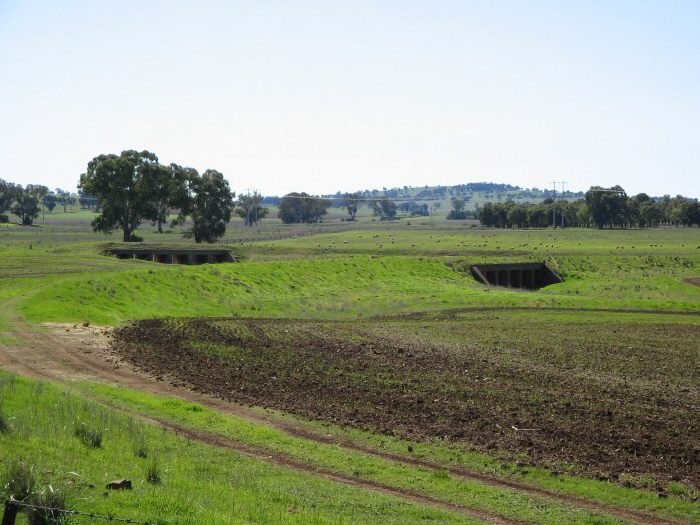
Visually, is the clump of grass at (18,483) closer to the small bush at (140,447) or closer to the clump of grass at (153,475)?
the clump of grass at (153,475)

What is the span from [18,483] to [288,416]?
47.2 ft

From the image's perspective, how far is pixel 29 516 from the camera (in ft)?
42.8

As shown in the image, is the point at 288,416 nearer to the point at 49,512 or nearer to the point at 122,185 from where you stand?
the point at 49,512

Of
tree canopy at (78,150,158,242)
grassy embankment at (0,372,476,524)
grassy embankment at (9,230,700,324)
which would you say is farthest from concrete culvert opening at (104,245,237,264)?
grassy embankment at (0,372,476,524)

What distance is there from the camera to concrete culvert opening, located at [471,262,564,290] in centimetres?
9625

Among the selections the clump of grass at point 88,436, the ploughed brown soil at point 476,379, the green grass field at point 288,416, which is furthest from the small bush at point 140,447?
the ploughed brown soil at point 476,379

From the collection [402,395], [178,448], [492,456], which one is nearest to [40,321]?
[402,395]

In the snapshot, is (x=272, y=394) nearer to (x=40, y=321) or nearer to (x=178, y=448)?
(x=178, y=448)

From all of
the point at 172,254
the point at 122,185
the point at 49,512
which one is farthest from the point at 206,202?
the point at 49,512

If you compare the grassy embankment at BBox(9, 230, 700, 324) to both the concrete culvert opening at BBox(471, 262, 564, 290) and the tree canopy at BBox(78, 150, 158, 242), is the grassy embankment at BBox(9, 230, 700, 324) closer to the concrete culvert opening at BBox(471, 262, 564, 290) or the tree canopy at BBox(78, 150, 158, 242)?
the concrete culvert opening at BBox(471, 262, 564, 290)

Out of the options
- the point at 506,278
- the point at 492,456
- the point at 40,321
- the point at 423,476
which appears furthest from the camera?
the point at 506,278

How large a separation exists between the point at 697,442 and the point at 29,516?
18419 mm

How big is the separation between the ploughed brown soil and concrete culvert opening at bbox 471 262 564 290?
40969 millimetres

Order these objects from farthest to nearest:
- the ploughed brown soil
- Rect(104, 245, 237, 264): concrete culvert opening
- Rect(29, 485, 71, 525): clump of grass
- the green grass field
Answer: Rect(104, 245, 237, 264): concrete culvert opening < the ploughed brown soil < the green grass field < Rect(29, 485, 71, 525): clump of grass
